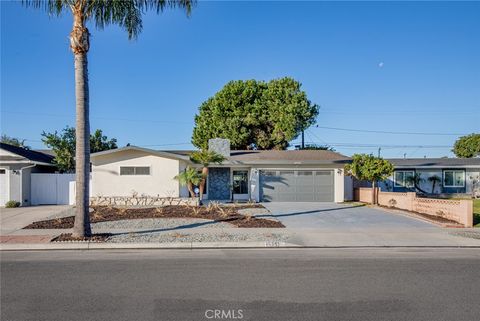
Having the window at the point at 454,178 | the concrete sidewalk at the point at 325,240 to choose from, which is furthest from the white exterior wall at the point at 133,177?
the window at the point at 454,178

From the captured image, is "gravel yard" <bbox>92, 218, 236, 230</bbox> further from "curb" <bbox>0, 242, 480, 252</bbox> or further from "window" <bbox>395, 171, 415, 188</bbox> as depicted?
"window" <bbox>395, 171, 415, 188</bbox>

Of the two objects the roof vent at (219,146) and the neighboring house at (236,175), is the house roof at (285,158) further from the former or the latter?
the roof vent at (219,146)

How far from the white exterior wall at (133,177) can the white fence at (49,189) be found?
1982 millimetres

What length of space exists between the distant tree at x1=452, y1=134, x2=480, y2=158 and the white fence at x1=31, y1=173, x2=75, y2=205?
57.6 meters

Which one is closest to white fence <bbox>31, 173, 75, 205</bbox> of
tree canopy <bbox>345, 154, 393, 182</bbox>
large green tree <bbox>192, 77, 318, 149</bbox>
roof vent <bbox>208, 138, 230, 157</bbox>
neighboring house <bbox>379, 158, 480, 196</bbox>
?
roof vent <bbox>208, 138, 230, 157</bbox>

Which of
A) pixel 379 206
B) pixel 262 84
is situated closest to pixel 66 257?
pixel 379 206

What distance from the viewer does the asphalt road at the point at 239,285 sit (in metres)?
5.23

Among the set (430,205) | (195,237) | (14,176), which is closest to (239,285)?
(195,237)

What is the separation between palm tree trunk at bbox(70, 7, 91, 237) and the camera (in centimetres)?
1068

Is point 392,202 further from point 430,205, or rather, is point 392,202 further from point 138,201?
point 138,201

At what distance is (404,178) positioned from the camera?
31969mm

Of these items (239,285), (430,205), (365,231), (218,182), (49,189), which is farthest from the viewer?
(218,182)

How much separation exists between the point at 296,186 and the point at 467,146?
46796mm

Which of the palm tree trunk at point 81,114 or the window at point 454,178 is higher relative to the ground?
the palm tree trunk at point 81,114
